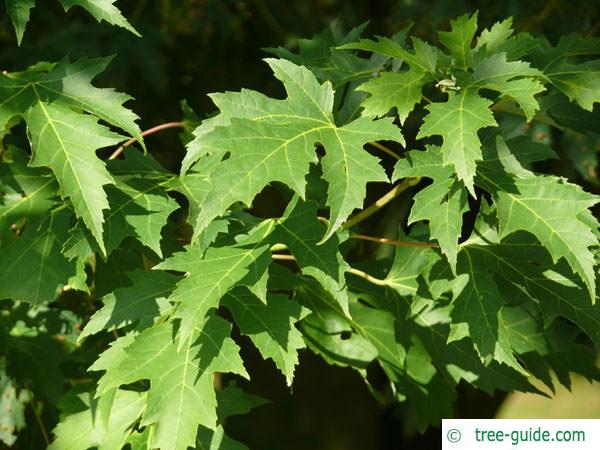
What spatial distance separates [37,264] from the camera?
5.89ft

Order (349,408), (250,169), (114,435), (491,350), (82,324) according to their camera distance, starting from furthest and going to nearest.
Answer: (349,408)
(82,324)
(114,435)
(491,350)
(250,169)

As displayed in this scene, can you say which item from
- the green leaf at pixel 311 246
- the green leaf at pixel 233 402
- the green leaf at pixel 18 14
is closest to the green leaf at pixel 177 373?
the green leaf at pixel 311 246

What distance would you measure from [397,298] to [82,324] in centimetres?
77

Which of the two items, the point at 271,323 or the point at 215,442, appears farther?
the point at 215,442

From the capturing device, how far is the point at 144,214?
1.76 m

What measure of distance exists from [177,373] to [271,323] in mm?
188

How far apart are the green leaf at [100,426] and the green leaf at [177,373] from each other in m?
0.19

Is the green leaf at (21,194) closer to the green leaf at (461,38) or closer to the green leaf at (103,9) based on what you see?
the green leaf at (103,9)

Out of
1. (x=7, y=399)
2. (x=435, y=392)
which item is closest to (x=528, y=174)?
(x=435, y=392)

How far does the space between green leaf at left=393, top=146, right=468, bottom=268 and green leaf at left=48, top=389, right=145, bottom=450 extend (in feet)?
2.21

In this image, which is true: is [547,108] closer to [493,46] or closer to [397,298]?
[493,46]

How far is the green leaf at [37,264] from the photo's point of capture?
5.84 feet

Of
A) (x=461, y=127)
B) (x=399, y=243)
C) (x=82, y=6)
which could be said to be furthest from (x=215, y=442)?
(x=82, y=6)

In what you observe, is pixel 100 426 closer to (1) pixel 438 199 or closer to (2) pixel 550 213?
(1) pixel 438 199
